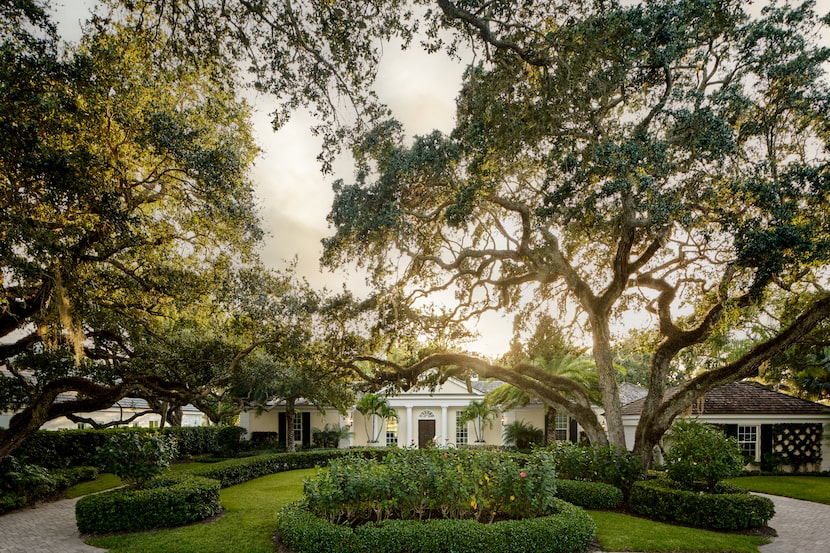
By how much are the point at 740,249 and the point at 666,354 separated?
672cm

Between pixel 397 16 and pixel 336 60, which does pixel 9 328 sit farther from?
pixel 397 16

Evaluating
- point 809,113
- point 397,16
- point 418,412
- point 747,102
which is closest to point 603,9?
point 397,16

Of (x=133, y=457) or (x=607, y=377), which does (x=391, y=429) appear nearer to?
(x=607, y=377)

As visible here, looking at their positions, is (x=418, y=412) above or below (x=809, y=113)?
below

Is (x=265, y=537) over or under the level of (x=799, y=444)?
over

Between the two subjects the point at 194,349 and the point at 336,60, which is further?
the point at 194,349

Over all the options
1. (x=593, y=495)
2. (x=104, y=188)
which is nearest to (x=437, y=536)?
(x=593, y=495)

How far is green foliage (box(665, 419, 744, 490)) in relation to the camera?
1195 cm

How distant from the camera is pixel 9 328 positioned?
10.9 metres

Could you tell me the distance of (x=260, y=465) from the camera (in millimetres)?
20500

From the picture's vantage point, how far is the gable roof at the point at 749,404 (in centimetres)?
2225

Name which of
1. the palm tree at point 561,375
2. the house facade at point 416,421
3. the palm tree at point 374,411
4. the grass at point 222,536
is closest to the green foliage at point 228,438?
the house facade at point 416,421

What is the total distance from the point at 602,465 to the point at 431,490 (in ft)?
22.1

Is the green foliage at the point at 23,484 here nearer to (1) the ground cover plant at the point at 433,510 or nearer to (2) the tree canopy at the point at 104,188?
(2) the tree canopy at the point at 104,188
